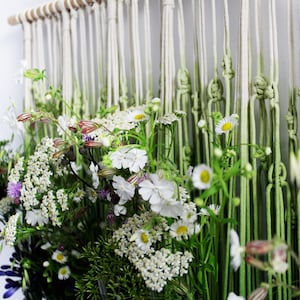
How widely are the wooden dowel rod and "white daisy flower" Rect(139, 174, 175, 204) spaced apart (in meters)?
0.72

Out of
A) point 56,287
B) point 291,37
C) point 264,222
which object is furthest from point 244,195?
point 56,287

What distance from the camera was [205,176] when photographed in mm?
845

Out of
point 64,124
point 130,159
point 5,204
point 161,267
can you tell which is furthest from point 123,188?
point 5,204

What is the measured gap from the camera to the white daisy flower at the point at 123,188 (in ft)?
3.49

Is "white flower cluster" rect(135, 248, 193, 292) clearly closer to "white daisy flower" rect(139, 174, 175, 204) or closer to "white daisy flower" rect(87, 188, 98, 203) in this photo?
"white daisy flower" rect(139, 174, 175, 204)

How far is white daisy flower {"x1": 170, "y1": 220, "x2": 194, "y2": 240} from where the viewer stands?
97 cm

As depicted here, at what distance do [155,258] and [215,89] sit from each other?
440mm

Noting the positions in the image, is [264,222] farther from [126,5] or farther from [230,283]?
[126,5]

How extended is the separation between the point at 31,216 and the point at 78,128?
265 mm

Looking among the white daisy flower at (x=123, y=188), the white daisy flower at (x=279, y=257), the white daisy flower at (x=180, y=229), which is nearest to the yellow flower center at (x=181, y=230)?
the white daisy flower at (x=180, y=229)

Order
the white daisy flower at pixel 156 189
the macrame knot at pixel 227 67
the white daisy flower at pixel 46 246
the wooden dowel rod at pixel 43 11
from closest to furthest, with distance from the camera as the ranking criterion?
the white daisy flower at pixel 156 189, the macrame knot at pixel 227 67, the white daisy flower at pixel 46 246, the wooden dowel rod at pixel 43 11

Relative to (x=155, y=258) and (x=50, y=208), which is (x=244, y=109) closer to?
(x=155, y=258)

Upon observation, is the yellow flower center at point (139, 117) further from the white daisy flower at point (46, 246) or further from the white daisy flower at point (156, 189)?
the white daisy flower at point (46, 246)

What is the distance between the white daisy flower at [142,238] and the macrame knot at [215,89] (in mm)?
389
